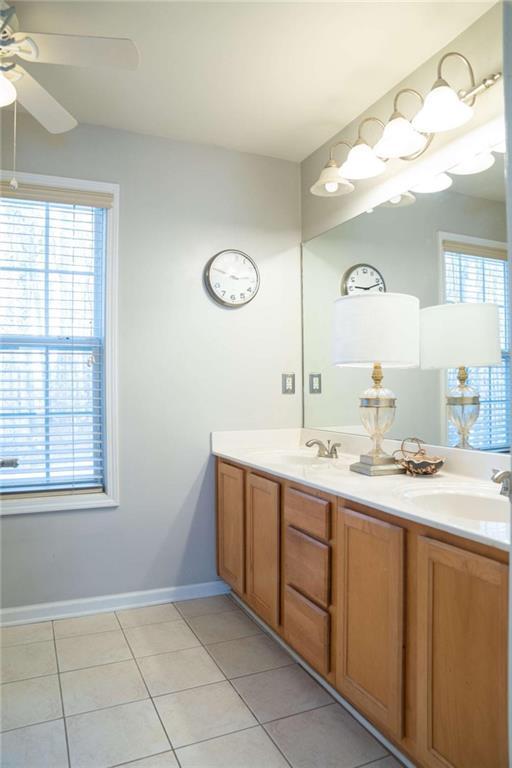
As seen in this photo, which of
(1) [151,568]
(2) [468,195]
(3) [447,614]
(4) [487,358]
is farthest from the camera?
(1) [151,568]

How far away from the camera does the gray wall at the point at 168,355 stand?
2.77m

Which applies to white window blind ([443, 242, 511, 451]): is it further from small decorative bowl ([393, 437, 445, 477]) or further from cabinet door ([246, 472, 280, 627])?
cabinet door ([246, 472, 280, 627])

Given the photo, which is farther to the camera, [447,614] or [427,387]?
[427,387]

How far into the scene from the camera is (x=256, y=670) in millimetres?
2213

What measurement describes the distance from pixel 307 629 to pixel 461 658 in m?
0.83

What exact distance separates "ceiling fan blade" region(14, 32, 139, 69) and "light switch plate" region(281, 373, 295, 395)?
1.90 meters

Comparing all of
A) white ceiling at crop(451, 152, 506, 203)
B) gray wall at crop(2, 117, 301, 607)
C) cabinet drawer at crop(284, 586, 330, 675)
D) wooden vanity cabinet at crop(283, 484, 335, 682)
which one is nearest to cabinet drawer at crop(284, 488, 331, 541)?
wooden vanity cabinet at crop(283, 484, 335, 682)

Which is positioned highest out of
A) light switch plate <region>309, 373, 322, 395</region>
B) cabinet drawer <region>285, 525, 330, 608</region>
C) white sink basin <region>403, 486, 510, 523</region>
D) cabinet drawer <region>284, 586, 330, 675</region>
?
light switch plate <region>309, 373, 322, 395</region>

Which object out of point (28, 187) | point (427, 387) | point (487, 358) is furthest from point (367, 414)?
point (28, 187)

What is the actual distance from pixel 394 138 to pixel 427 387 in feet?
3.48

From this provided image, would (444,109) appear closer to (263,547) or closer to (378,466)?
(378,466)

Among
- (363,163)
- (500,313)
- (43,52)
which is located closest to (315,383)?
(363,163)

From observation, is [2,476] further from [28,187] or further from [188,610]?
[28,187]

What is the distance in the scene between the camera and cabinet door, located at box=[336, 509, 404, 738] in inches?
61.2
